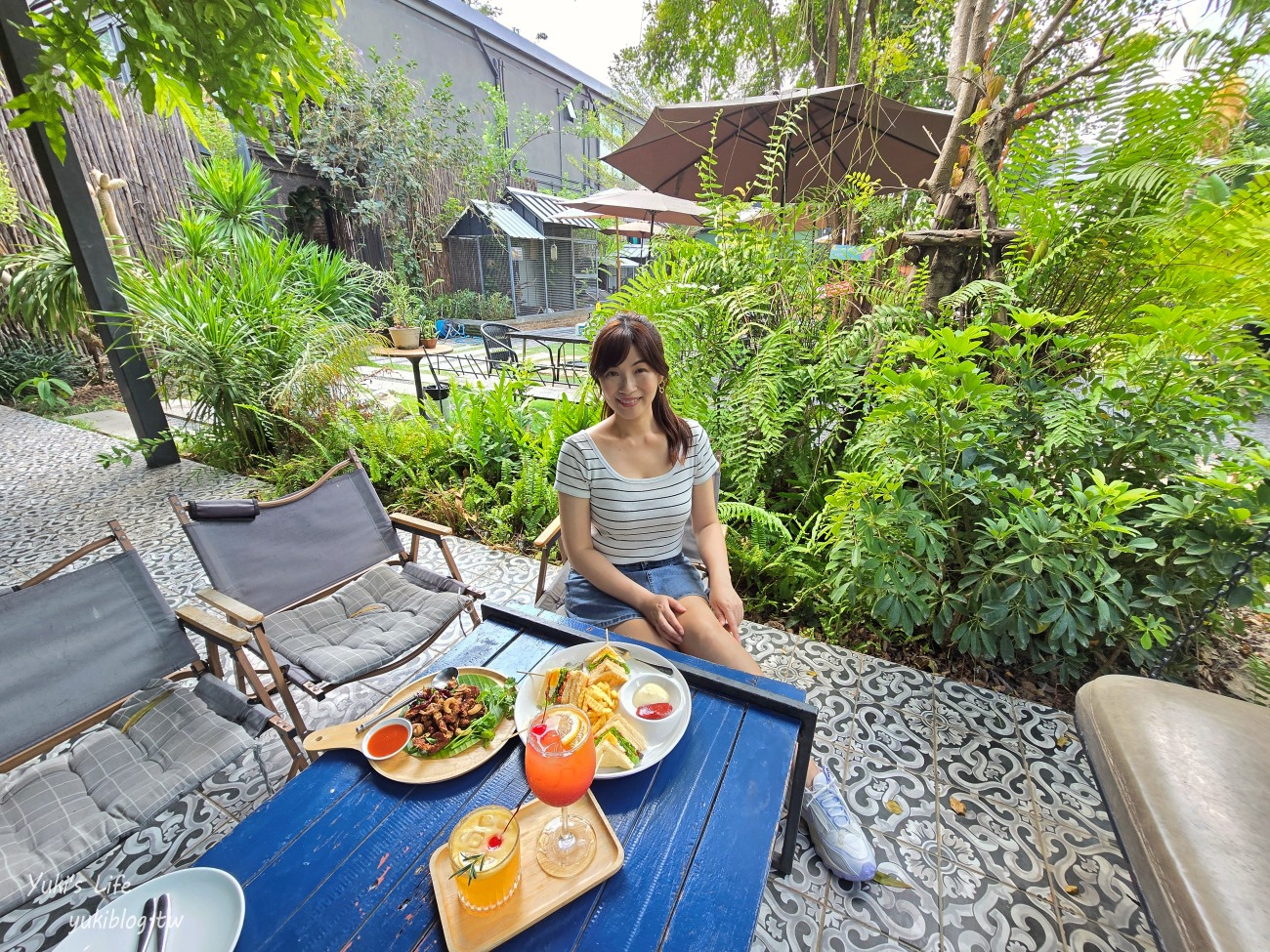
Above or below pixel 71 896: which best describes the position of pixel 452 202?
above

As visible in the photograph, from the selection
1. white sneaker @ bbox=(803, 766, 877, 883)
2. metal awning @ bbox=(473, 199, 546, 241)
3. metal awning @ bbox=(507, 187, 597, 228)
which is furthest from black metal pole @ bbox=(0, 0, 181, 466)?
metal awning @ bbox=(507, 187, 597, 228)

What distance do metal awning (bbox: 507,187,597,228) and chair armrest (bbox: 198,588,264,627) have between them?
11.7 m

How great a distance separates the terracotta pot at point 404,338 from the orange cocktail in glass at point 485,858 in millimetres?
5782

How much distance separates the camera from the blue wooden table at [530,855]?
0.90m

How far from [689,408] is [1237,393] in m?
2.25

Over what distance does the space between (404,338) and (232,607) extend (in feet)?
15.5

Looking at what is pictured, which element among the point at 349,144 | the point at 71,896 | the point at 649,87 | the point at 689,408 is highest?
the point at 649,87

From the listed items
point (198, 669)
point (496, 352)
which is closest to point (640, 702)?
point (198, 669)

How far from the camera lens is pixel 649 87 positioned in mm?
10234

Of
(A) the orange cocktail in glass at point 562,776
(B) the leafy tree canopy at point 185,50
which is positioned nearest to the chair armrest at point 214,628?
(A) the orange cocktail in glass at point 562,776

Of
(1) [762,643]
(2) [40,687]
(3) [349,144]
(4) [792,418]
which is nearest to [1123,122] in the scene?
(4) [792,418]

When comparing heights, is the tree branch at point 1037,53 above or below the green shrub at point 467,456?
above

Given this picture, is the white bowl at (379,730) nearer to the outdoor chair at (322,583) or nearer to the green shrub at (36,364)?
the outdoor chair at (322,583)

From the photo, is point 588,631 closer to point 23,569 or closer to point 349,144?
point 23,569
